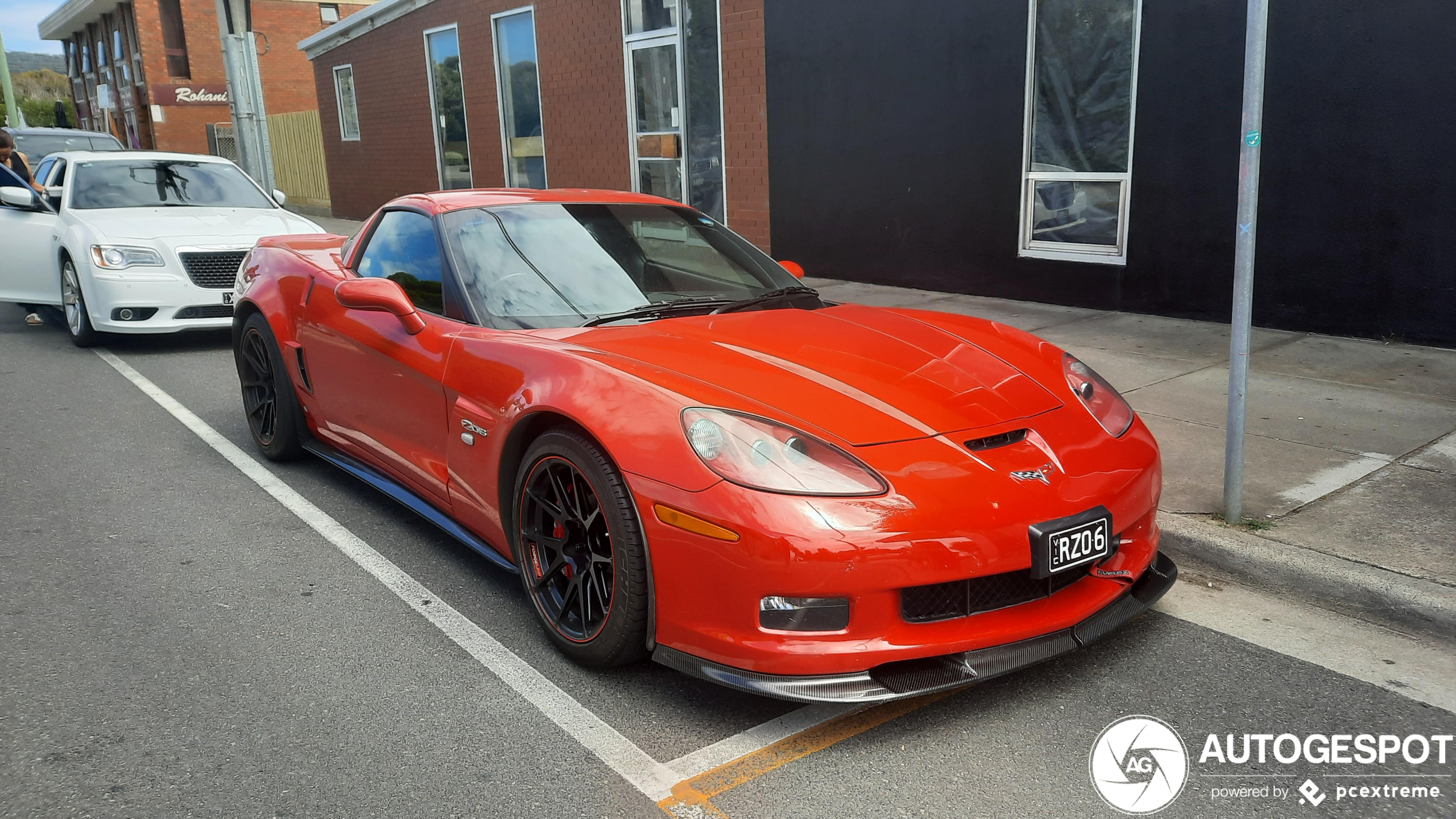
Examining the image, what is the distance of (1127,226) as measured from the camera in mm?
8141

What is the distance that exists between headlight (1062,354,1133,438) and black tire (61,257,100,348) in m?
7.91

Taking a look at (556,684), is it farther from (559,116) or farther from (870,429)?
(559,116)

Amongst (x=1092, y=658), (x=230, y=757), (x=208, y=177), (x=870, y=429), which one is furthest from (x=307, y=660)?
(x=208, y=177)

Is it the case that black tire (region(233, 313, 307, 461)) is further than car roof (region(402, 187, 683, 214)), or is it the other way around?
black tire (region(233, 313, 307, 461))

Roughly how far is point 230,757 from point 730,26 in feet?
32.9

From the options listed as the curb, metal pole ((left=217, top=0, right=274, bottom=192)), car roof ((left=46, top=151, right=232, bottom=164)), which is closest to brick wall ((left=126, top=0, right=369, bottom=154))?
metal pole ((left=217, top=0, right=274, bottom=192))

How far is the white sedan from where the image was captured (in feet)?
26.7

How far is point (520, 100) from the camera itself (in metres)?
14.9

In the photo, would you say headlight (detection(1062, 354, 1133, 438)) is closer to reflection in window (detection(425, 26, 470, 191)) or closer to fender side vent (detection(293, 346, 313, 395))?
fender side vent (detection(293, 346, 313, 395))

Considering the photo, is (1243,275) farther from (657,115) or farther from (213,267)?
(657,115)

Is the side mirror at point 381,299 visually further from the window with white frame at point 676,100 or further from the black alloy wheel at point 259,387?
the window with white frame at point 676,100

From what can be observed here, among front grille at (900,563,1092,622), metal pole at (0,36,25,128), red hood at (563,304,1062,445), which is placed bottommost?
front grille at (900,563,1092,622)

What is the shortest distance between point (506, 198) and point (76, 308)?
6.32 metres

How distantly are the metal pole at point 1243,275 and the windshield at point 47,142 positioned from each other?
1608cm
